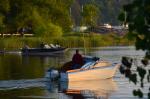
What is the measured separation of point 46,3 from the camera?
10956 cm

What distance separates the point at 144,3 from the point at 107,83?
25.3m

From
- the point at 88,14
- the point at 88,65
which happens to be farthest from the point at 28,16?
the point at 88,65

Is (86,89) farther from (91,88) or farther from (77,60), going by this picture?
(77,60)

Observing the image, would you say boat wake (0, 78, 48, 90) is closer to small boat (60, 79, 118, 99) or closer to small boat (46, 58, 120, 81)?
small boat (46, 58, 120, 81)

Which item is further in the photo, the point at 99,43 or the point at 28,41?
the point at 99,43

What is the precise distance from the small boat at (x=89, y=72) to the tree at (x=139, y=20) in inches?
925

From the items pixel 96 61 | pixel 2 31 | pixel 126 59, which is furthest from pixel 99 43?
pixel 126 59

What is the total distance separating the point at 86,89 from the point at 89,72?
4114mm

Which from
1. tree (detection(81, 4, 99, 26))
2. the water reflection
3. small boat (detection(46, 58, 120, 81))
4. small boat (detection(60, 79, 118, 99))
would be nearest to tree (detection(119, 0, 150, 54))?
the water reflection

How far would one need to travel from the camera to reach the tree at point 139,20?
26.7 ft

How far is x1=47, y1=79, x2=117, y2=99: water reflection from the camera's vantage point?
2680 centimetres

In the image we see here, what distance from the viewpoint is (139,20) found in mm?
8086

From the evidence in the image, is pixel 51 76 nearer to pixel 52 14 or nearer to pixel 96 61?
pixel 96 61

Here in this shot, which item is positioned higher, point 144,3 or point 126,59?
point 144,3
